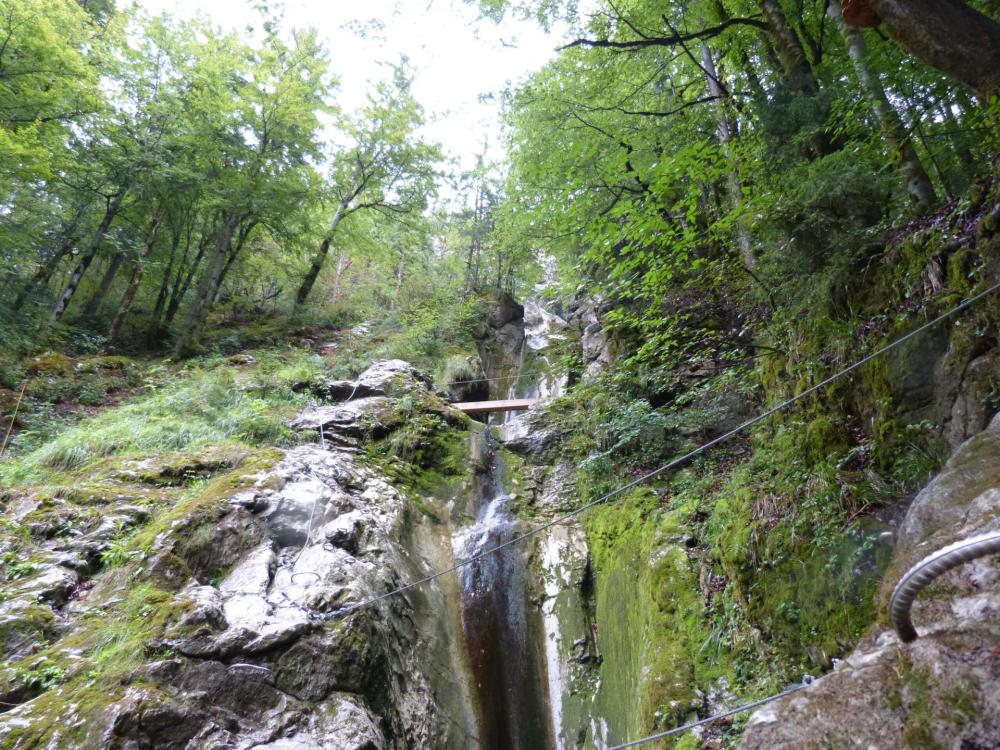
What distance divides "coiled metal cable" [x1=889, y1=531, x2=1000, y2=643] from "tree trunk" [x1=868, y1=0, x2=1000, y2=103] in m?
3.23

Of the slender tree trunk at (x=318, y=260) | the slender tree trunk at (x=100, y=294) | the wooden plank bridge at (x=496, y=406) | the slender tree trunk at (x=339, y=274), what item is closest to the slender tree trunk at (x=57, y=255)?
the slender tree trunk at (x=100, y=294)

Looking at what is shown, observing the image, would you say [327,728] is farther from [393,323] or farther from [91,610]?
[393,323]

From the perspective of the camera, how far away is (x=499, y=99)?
9.00 meters

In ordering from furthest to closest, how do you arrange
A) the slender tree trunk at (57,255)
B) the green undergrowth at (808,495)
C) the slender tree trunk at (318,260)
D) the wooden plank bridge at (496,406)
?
the slender tree trunk at (318,260) < the wooden plank bridge at (496,406) < the slender tree trunk at (57,255) < the green undergrowth at (808,495)

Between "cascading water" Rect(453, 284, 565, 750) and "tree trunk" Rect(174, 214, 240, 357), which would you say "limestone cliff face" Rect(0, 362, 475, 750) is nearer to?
"cascading water" Rect(453, 284, 565, 750)

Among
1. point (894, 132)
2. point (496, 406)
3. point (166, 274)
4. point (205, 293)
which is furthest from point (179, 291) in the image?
point (894, 132)

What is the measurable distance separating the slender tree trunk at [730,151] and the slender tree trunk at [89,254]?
13783 millimetres

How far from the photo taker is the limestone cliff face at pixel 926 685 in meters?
1.32

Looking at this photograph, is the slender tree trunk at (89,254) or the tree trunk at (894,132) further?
the slender tree trunk at (89,254)

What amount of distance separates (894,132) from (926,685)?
428 centimetres

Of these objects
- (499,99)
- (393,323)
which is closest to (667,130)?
(499,99)

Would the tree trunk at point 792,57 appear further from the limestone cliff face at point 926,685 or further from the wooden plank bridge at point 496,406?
the wooden plank bridge at point 496,406

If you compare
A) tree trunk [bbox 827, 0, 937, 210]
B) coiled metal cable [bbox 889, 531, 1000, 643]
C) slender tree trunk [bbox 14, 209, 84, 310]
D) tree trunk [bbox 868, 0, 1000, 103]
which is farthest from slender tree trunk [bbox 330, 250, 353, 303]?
coiled metal cable [bbox 889, 531, 1000, 643]

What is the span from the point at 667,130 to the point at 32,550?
916 cm
